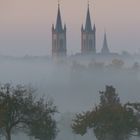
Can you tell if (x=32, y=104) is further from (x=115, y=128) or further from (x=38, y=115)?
(x=115, y=128)

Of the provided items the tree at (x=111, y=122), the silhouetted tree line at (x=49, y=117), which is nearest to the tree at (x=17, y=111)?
the silhouetted tree line at (x=49, y=117)

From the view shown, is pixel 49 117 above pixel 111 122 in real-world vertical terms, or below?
below

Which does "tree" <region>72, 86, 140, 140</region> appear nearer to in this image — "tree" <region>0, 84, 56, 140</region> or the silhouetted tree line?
the silhouetted tree line

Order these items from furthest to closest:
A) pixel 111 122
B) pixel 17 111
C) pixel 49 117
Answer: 1. pixel 111 122
2. pixel 49 117
3. pixel 17 111

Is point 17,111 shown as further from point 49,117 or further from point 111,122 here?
point 111,122

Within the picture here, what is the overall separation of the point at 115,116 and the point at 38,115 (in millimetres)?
10703

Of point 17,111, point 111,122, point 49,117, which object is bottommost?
point 17,111

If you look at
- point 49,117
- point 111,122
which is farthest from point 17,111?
point 111,122

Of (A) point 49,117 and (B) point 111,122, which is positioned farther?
(B) point 111,122

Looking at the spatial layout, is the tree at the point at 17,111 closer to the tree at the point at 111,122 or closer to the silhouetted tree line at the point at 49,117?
the silhouetted tree line at the point at 49,117

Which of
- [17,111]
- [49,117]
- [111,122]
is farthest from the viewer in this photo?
[111,122]

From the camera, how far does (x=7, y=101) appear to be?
54.0 m

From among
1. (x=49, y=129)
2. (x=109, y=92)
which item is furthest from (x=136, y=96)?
(x=49, y=129)

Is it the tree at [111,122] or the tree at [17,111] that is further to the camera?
the tree at [111,122]
